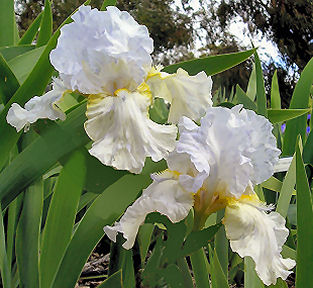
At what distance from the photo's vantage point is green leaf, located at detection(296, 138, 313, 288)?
23.1 inches

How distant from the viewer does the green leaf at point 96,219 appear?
60 centimetres

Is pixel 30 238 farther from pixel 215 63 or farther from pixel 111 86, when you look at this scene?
pixel 215 63

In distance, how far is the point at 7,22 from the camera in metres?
1.01

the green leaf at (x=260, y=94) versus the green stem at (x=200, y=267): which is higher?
the green leaf at (x=260, y=94)

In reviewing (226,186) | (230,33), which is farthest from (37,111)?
(230,33)

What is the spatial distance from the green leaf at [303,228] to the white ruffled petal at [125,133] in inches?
6.5

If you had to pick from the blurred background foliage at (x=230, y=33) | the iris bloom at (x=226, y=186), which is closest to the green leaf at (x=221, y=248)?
the iris bloom at (x=226, y=186)

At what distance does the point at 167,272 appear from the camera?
0.55m

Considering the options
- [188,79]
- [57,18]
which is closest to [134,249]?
[188,79]

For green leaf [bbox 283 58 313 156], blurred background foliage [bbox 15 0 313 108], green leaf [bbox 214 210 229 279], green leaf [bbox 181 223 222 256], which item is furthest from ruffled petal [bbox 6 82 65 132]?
blurred background foliage [bbox 15 0 313 108]

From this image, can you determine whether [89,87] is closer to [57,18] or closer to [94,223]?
[94,223]

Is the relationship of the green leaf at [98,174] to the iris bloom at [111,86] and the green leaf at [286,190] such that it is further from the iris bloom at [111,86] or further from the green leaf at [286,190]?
the green leaf at [286,190]

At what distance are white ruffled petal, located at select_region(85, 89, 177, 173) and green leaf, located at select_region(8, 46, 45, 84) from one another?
345 millimetres

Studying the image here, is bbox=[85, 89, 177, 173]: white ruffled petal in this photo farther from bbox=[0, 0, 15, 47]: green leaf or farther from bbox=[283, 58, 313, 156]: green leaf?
bbox=[283, 58, 313, 156]: green leaf
